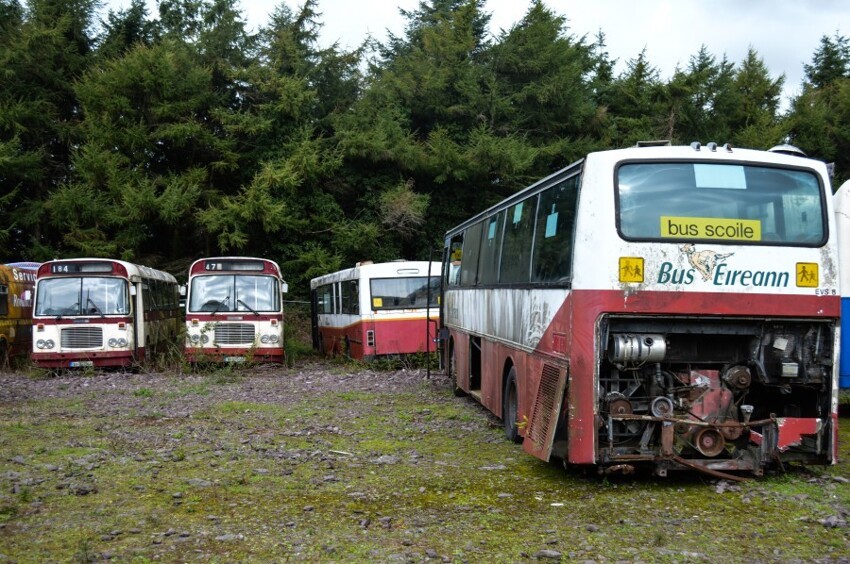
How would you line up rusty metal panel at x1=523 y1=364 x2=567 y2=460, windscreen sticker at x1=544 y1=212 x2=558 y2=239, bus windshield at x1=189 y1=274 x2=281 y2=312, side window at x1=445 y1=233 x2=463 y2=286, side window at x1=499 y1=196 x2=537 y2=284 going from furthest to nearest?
bus windshield at x1=189 y1=274 x2=281 y2=312, side window at x1=445 y1=233 x2=463 y2=286, side window at x1=499 y1=196 x2=537 y2=284, windscreen sticker at x1=544 y1=212 x2=558 y2=239, rusty metal panel at x1=523 y1=364 x2=567 y2=460

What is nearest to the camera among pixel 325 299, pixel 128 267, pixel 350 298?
pixel 128 267

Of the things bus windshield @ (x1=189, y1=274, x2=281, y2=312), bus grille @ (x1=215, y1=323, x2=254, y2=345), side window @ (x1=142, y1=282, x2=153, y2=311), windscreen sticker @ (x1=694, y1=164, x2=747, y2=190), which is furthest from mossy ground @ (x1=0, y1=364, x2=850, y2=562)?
side window @ (x1=142, y1=282, x2=153, y2=311)

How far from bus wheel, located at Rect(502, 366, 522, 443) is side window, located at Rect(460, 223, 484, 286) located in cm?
269

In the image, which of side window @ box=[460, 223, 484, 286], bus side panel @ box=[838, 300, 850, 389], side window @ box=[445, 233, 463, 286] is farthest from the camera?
side window @ box=[445, 233, 463, 286]

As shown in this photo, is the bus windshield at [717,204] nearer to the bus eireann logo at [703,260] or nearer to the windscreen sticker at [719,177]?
the windscreen sticker at [719,177]

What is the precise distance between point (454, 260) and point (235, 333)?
23.9 ft

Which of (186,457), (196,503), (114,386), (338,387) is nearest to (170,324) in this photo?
(114,386)

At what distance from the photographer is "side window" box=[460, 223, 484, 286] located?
1288cm

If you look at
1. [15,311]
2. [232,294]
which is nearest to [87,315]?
[232,294]

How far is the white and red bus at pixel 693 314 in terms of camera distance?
7348 millimetres

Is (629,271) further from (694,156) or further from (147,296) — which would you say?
(147,296)

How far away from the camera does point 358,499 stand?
725 cm

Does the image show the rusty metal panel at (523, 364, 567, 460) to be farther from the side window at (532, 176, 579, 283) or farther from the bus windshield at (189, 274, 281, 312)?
the bus windshield at (189, 274, 281, 312)

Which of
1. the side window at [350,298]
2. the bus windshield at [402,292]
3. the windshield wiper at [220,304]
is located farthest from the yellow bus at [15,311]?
the bus windshield at [402,292]
